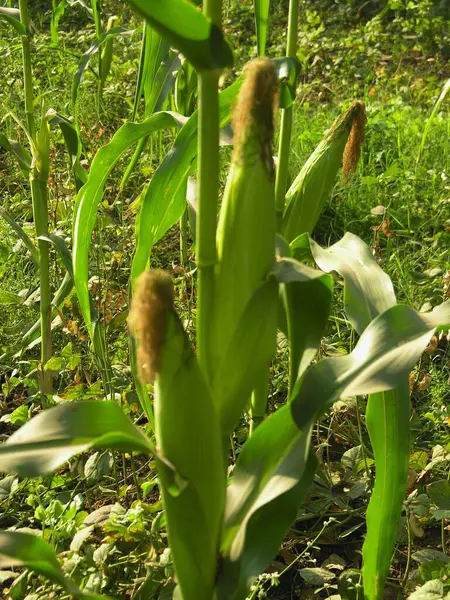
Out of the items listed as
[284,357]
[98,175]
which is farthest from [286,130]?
[284,357]

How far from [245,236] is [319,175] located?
480 millimetres

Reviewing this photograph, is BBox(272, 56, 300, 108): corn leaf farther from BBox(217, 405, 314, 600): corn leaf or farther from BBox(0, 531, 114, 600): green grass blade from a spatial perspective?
BBox(0, 531, 114, 600): green grass blade

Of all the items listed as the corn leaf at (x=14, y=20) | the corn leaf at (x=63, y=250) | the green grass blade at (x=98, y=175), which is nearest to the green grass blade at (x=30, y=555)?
the green grass blade at (x=98, y=175)

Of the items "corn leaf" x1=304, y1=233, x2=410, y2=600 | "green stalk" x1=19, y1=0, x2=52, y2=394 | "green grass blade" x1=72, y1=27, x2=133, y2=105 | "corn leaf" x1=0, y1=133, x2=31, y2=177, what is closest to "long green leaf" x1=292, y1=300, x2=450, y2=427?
"corn leaf" x1=304, y1=233, x2=410, y2=600

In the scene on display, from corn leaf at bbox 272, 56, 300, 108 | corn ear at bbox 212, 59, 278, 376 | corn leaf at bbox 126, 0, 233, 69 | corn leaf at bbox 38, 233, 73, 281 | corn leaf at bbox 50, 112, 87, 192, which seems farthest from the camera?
corn leaf at bbox 50, 112, 87, 192

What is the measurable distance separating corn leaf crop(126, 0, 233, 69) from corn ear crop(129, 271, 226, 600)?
24 centimetres

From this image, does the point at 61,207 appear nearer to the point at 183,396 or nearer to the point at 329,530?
the point at 329,530

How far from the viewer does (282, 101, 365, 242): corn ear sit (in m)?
1.37

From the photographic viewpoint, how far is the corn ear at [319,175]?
1366 millimetres

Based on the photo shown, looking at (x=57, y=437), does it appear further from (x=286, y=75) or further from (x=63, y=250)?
(x=63, y=250)

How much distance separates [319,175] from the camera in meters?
1.37

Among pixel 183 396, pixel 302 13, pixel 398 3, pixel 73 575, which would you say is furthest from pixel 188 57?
pixel 302 13

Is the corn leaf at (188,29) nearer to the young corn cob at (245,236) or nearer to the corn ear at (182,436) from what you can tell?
the young corn cob at (245,236)

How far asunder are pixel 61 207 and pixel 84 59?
0.77 meters
